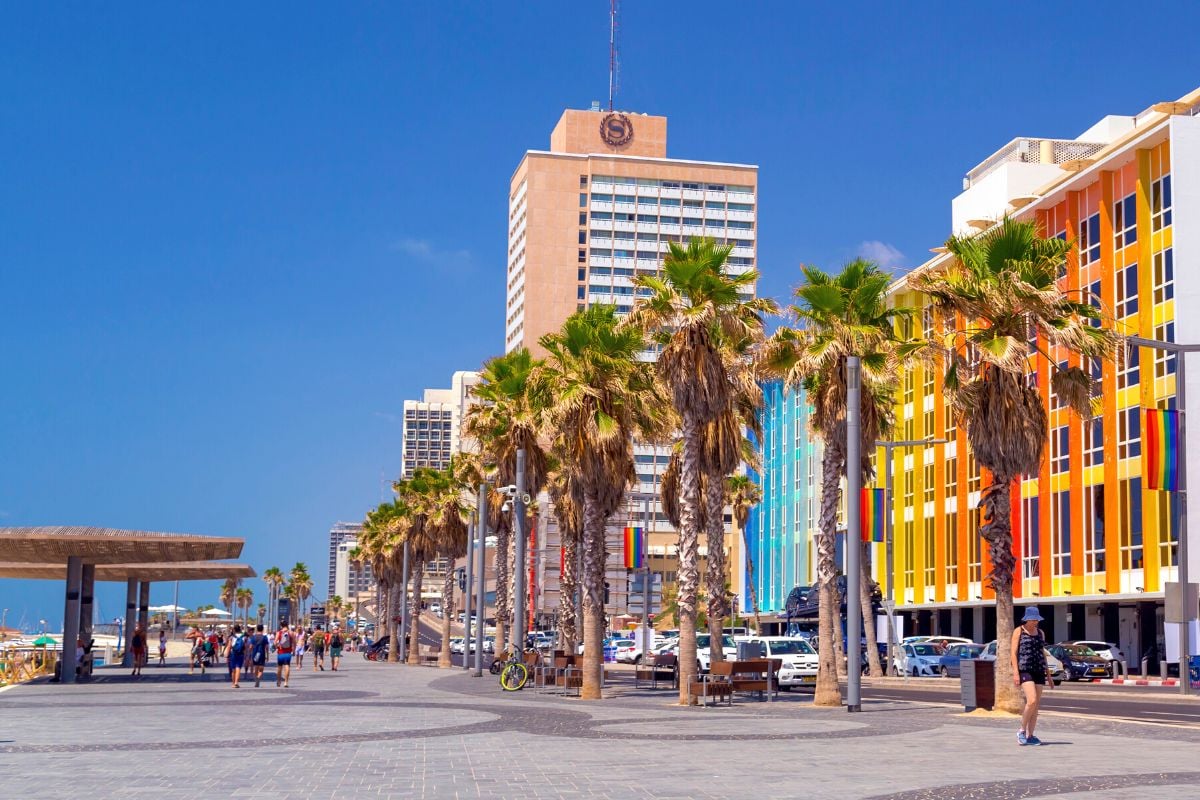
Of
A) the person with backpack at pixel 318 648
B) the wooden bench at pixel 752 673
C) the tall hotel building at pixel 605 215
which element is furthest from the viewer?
the tall hotel building at pixel 605 215

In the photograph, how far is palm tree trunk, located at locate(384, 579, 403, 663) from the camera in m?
76.4

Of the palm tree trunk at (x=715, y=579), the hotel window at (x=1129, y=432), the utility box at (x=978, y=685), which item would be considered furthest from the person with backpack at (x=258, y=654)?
the hotel window at (x=1129, y=432)

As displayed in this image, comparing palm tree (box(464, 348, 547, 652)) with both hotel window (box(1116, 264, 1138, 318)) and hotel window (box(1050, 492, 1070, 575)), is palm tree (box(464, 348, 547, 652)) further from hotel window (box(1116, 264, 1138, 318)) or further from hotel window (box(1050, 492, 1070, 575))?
hotel window (box(1116, 264, 1138, 318))

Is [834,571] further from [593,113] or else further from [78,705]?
[593,113]

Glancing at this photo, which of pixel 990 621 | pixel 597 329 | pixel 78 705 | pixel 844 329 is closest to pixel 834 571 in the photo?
pixel 844 329

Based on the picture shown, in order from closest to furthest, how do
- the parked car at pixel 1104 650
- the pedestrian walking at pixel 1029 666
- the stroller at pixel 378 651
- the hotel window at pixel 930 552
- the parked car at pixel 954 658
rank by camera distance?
1. the pedestrian walking at pixel 1029 666
2. the parked car at pixel 1104 650
3. the parked car at pixel 954 658
4. the hotel window at pixel 930 552
5. the stroller at pixel 378 651

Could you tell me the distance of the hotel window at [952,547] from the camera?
69.2 metres

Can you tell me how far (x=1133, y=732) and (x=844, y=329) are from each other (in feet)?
36.9

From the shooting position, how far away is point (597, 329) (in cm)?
3325

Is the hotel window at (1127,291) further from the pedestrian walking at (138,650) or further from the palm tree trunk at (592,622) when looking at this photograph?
the pedestrian walking at (138,650)

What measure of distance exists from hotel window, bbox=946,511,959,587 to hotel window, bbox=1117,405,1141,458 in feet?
49.6

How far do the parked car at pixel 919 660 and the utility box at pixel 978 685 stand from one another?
26.4 meters

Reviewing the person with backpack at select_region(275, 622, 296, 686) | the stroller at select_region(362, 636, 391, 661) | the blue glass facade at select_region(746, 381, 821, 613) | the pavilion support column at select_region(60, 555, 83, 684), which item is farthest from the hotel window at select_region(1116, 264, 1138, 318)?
the stroller at select_region(362, 636, 391, 661)

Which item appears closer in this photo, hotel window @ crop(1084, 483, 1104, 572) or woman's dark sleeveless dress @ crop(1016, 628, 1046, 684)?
woman's dark sleeveless dress @ crop(1016, 628, 1046, 684)
